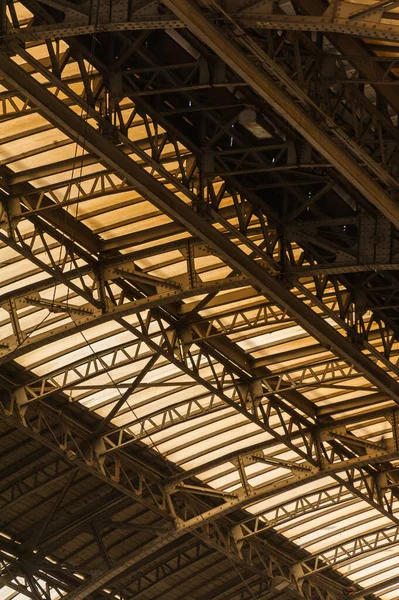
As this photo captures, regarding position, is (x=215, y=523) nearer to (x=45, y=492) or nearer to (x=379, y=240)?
(x=45, y=492)

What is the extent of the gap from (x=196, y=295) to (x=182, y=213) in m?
4.17

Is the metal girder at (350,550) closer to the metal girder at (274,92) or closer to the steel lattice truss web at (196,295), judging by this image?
the steel lattice truss web at (196,295)

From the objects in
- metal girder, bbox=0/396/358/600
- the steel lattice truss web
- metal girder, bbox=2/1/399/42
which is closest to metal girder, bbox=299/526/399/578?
the steel lattice truss web

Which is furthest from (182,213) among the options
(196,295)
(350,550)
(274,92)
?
(350,550)

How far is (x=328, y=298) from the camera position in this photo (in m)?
32.9

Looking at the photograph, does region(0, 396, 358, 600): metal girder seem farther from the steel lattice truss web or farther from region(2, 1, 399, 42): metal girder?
region(2, 1, 399, 42): metal girder

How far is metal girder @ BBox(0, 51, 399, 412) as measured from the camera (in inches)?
891

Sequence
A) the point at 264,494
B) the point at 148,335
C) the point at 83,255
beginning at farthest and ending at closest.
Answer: the point at 264,494
the point at 148,335
the point at 83,255

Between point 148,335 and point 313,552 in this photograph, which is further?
point 313,552

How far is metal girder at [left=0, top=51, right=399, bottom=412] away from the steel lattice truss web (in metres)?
0.05

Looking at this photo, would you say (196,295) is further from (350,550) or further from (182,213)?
(350,550)

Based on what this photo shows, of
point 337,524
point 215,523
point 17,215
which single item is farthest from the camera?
point 337,524

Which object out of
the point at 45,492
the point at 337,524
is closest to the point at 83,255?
the point at 45,492

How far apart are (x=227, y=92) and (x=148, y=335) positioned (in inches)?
333
